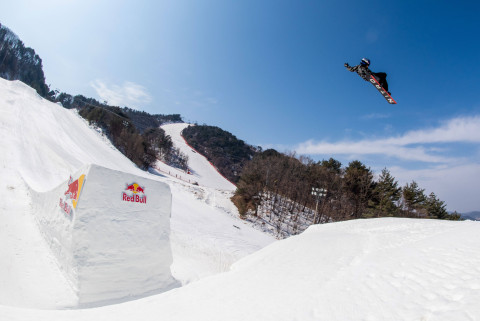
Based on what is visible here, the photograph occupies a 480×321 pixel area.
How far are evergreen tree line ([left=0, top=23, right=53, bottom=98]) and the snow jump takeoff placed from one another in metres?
115

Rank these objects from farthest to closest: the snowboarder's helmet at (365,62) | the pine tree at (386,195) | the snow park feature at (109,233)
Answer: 1. the pine tree at (386,195)
2. the snowboarder's helmet at (365,62)
3. the snow park feature at (109,233)

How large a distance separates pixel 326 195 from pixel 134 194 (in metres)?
37.2

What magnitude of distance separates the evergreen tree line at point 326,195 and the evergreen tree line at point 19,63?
328ft

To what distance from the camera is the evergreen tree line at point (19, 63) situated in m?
83.1

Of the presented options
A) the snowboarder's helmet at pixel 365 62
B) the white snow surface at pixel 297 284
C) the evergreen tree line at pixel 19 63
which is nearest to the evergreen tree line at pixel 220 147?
the evergreen tree line at pixel 19 63

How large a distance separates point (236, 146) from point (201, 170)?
47.8 metres

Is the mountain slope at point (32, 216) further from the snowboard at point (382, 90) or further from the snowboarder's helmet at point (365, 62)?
the snowboarder's helmet at point (365, 62)

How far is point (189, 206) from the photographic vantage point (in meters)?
18.7

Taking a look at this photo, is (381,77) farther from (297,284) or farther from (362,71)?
(297,284)

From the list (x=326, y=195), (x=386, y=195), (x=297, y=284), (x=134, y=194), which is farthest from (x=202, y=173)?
(x=297, y=284)

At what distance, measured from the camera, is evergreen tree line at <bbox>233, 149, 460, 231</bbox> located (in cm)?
3091

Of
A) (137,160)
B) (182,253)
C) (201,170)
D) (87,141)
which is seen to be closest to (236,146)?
(201,170)

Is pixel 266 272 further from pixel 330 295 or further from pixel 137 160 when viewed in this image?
pixel 137 160

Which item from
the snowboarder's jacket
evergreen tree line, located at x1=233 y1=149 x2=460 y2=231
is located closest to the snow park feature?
the snowboarder's jacket
